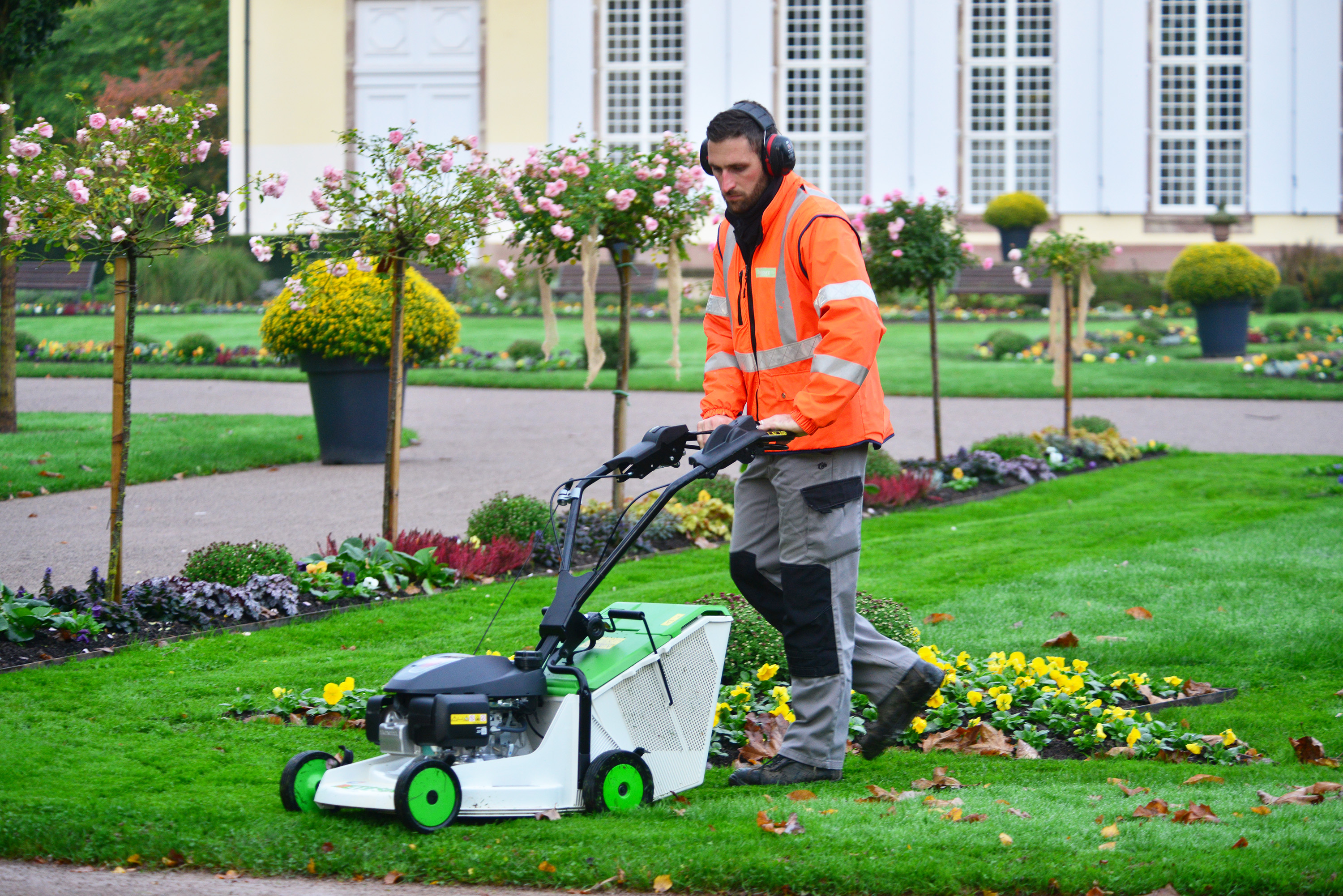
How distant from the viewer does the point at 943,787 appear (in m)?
4.09

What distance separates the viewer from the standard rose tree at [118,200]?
19.1ft

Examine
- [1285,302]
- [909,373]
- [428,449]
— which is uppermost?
[1285,302]

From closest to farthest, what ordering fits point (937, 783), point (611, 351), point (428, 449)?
point (937, 783) < point (428, 449) < point (611, 351)

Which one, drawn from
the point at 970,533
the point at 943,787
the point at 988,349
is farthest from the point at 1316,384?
the point at 943,787

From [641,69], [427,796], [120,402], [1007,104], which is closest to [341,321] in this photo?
[120,402]

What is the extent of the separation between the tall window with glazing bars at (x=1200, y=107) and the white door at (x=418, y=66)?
55.9 ft

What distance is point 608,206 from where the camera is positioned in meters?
7.95

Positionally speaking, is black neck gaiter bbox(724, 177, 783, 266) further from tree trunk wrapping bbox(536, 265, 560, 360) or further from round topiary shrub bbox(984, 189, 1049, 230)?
round topiary shrub bbox(984, 189, 1049, 230)

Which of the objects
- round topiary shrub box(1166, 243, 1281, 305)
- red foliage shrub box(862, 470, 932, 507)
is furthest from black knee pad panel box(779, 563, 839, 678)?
round topiary shrub box(1166, 243, 1281, 305)

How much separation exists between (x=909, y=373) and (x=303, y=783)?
52.1 feet

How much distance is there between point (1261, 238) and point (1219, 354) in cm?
1311

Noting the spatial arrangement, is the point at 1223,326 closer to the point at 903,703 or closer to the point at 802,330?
the point at 903,703

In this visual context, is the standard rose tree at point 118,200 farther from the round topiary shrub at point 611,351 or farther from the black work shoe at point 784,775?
the round topiary shrub at point 611,351

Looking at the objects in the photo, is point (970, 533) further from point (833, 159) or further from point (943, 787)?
point (833, 159)
